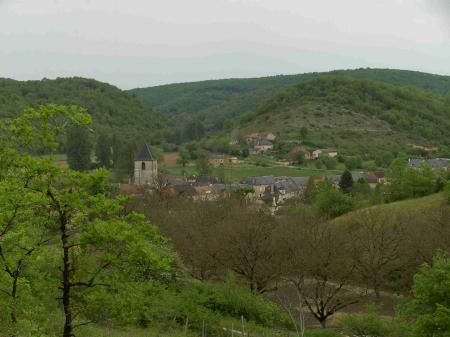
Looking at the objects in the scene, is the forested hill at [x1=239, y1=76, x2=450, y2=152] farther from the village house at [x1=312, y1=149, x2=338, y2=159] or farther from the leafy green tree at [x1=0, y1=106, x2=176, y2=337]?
the leafy green tree at [x1=0, y1=106, x2=176, y2=337]

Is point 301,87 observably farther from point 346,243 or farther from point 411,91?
point 346,243

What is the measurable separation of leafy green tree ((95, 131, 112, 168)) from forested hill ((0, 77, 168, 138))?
3292cm

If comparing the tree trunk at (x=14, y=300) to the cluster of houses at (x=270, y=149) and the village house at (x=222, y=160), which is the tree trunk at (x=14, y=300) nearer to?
the village house at (x=222, y=160)

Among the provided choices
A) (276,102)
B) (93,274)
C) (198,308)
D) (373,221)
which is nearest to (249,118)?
(276,102)

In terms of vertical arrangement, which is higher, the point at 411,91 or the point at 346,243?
the point at 411,91

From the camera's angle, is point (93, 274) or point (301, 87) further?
point (301, 87)

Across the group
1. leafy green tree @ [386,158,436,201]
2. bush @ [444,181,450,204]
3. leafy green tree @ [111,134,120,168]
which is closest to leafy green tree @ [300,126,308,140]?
leafy green tree @ [111,134,120,168]

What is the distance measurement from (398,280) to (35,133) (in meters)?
26.9

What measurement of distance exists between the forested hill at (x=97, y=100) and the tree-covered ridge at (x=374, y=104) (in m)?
29.1

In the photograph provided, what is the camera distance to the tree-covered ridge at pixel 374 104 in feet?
438

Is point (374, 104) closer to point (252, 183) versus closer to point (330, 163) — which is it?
point (330, 163)

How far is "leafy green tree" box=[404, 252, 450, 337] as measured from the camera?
15.0m

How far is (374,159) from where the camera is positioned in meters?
108

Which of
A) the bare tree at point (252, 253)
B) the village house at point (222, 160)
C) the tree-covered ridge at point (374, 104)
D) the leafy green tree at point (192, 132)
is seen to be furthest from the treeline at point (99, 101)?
the bare tree at point (252, 253)
